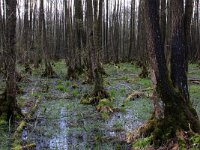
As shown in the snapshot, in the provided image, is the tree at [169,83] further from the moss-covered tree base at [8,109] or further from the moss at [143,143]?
the moss-covered tree base at [8,109]

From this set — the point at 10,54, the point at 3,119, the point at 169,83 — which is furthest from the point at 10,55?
the point at 169,83

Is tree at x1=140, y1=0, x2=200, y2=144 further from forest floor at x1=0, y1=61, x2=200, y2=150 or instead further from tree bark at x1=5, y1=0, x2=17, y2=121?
tree bark at x1=5, y1=0, x2=17, y2=121

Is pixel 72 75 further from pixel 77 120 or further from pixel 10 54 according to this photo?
pixel 10 54

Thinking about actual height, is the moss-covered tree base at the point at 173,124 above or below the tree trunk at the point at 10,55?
below

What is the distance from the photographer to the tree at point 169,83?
22.7ft

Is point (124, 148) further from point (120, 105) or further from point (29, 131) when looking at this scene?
point (120, 105)

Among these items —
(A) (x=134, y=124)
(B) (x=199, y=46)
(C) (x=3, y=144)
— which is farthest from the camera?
(B) (x=199, y=46)

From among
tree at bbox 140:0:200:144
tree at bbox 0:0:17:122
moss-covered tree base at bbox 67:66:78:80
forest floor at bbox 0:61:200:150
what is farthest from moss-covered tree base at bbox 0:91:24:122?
moss-covered tree base at bbox 67:66:78:80

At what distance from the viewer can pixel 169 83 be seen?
7188 millimetres

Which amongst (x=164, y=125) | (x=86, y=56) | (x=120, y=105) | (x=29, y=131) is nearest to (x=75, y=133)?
(x=29, y=131)

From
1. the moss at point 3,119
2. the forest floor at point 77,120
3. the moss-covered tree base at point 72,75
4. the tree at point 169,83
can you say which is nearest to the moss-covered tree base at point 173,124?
the tree at point 169,83

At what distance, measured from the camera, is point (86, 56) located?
18891 millimetres

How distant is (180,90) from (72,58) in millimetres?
14018

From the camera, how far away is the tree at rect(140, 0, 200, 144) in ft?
22.7
